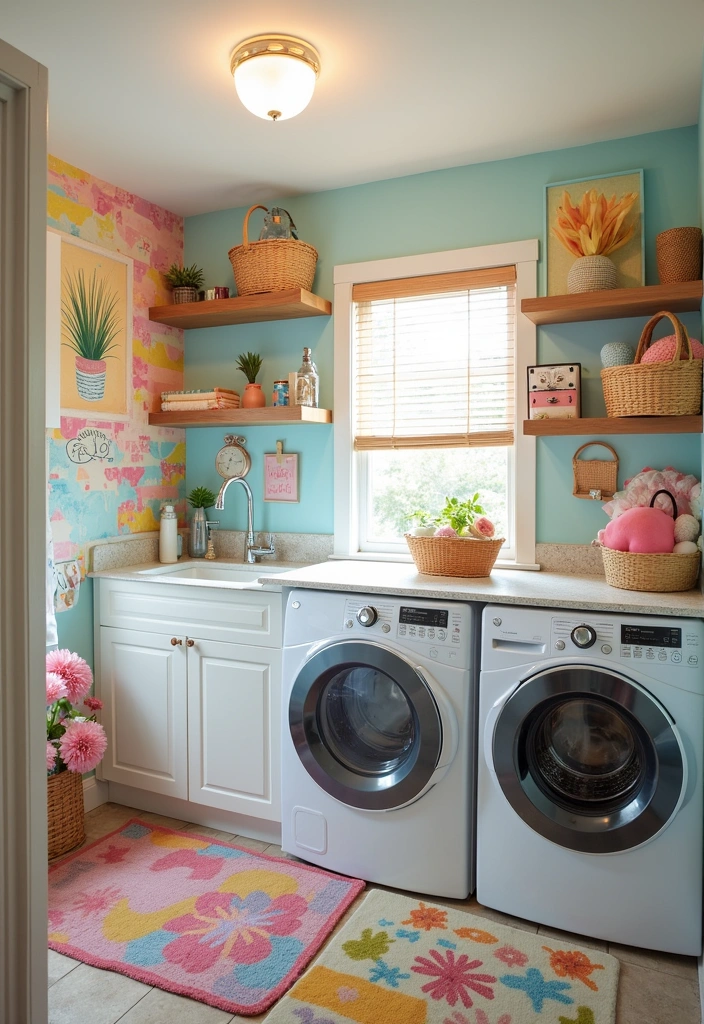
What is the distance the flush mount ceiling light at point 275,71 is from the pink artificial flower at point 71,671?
6.40ft

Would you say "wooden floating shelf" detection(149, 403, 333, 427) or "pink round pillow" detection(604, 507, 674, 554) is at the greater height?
"wooden floating shelf" detection(149, 403, 333, 427)

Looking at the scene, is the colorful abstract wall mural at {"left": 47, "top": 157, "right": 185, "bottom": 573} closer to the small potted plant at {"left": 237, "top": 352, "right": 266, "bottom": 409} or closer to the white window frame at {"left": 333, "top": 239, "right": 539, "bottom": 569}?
the small potted plant at {"left": 237, "top": 352, "right": 266, "bottom": 409}

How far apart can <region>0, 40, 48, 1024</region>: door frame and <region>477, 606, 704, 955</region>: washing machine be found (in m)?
1.33

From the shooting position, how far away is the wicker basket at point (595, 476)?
105 inches

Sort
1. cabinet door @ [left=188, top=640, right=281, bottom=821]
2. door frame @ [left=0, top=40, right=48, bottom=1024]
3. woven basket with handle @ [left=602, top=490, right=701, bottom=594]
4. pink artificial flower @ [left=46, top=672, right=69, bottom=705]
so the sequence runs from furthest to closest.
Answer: cabinet door @ [left=188, top=640, right=281, bottom=821] < pink artificial flower @ [left=46, top=672, right=69, bottom=705] < woven basket with handle @ [left=602, top=490, right=701, bottom=594] < door frame @ [left=0, top=40, right=48, bottom=1024]

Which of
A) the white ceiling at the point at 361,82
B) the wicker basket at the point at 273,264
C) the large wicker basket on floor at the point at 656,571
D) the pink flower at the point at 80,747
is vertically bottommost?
the pink flower at the point at 80,747

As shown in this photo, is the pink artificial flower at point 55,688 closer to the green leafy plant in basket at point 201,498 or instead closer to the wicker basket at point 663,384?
the green leafy plant in basket at point 201,498

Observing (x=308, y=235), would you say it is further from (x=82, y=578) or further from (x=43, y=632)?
(x=43, y=632)

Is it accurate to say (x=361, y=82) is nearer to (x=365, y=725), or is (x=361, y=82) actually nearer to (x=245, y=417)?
(x=245, y=417)

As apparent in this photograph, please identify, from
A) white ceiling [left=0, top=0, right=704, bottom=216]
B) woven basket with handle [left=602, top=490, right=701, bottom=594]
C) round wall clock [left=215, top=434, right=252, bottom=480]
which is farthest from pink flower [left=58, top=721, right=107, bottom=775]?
white ceiling [left=0, top=0, right=704, bottom=216]

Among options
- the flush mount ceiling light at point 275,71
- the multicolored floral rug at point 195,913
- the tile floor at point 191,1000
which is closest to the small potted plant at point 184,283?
the flush mount ceiling light at point 275,71

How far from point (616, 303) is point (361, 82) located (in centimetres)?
110

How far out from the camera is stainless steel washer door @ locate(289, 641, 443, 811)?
7.27ft

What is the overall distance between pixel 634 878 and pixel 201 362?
109 inches
